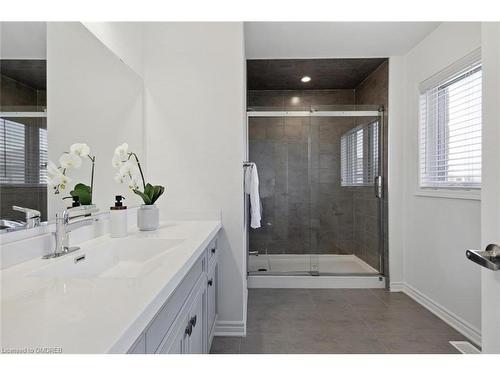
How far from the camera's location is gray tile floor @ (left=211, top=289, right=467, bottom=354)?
202cm

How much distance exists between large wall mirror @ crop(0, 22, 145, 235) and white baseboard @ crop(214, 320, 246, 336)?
116 centimetres

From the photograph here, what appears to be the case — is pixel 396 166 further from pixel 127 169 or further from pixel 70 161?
pixel 70 161

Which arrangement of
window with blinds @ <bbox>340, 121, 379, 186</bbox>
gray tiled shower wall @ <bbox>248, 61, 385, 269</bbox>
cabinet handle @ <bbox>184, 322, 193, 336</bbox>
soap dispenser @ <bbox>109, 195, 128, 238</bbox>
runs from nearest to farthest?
cabinet handle @ <bbox>184, 322, 193, 336</bbox>
soap dispenser @ <bbox>109, 195, 128, 238</bbox>
window with blinds @ <bbox>340, 121, 379, 186</bbox>
gray tiled shower wall @ <bbox>248, 61, 385, 269</bbox>

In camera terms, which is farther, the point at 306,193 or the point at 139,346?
the point at 306,193

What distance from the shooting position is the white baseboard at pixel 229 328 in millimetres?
2164

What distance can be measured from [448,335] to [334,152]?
204 centimetres

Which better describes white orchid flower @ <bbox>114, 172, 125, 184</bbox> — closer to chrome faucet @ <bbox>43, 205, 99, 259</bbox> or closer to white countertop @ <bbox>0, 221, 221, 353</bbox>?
chrome faucet @ <bbox>43, 205, 99, 259</bbox>

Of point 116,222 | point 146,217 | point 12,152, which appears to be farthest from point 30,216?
point 146,217

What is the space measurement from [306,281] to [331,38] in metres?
2.44

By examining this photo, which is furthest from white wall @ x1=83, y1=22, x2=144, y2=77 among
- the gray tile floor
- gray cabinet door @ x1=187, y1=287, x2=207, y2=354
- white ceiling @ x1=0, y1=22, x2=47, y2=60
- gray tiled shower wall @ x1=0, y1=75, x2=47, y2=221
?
the gray tile floor

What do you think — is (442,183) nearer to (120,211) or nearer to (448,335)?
(448,335)

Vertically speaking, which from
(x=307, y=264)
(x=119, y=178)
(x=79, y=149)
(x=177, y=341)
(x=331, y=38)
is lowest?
(x=307, y=264)

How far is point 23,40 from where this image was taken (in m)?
1.10

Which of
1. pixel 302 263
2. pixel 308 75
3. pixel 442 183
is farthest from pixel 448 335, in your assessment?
pixel 308 75
